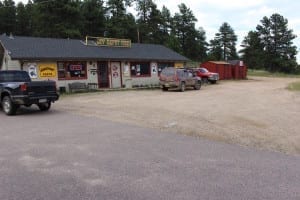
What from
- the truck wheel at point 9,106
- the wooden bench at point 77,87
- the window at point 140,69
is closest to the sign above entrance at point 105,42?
the window at point 140,69

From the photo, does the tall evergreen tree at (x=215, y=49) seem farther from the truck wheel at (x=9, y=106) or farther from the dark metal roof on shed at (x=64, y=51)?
the truck wheel at (x=9, y=106)

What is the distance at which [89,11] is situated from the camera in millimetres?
58812

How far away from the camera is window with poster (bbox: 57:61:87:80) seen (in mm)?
27656

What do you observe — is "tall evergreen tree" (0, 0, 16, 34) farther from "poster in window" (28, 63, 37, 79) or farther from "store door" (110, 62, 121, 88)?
"poster in window" (28, 63, 37, 79)

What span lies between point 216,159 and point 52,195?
3275 mm

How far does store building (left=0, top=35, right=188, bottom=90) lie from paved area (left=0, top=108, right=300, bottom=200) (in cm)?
1674

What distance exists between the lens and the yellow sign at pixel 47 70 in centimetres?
2648

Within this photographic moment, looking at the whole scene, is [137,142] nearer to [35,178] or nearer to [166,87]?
[35,178]

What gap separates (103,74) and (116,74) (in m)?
1.29

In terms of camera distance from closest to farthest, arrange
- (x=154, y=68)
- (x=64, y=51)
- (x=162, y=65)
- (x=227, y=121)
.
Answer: (x=227, y=121) → (x=64, y=51) → (x=154, y=68) → (x=162, y=65)

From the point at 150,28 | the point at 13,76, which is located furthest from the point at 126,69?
the point at 150,28

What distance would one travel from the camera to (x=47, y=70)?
26797 millimetres

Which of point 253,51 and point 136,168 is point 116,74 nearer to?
point 136,168

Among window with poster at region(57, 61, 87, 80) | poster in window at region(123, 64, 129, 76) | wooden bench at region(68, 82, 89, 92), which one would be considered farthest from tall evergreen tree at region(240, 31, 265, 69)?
wooden bench at region(68, 82, 89, 92)
